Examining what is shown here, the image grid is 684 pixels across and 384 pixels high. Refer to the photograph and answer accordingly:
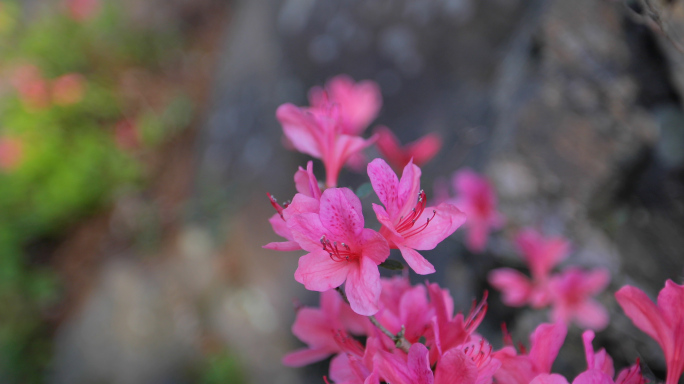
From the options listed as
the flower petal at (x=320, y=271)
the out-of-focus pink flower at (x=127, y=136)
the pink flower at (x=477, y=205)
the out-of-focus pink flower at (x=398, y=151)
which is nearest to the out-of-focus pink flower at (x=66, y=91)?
the out-of-focus pink flower at (x=127, y=136)

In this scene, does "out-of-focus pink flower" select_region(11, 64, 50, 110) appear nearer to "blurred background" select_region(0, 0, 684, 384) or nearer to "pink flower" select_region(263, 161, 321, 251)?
"blurred background" select_region(0, 0, 684, 384)

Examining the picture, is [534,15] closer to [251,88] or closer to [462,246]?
[462,246]

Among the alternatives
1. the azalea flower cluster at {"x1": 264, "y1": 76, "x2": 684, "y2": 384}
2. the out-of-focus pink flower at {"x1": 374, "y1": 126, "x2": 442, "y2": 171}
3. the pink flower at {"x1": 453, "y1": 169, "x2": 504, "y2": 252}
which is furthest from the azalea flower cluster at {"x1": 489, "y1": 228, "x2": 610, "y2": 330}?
the azalea flower cluster at {"x1": 264, "y1": 76, "x2": 684, "y2": 384}

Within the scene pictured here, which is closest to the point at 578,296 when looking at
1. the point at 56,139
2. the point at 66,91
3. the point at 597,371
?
the point at 597,371

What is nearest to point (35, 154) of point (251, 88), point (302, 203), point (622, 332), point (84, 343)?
point (84, 343)

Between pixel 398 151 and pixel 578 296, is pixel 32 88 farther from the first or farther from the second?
pixel 578 296

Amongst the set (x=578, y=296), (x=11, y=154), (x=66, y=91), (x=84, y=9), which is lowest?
(x=578, y=296)

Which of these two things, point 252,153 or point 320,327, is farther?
point 252,153
